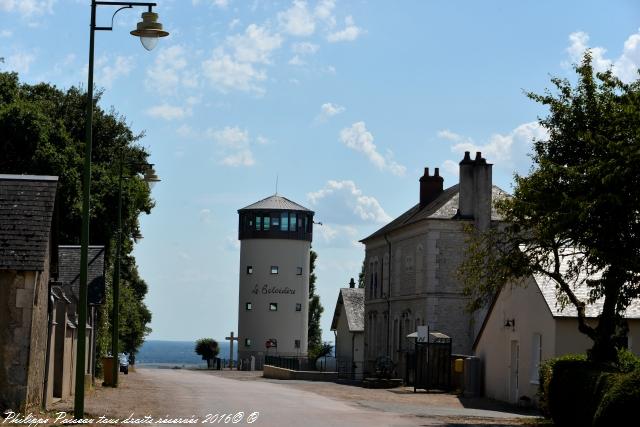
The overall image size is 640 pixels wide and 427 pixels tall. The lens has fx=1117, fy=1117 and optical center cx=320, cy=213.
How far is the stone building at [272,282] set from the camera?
86.5m

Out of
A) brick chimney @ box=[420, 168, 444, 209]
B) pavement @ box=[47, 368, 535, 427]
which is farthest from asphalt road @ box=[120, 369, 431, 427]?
brick chimney @ box=[420, 168, 444, 209]

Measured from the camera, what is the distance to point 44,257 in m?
23.8

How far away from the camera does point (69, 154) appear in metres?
47.0

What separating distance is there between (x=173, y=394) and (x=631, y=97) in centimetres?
1889

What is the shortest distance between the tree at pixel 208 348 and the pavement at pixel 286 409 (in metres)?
52.4

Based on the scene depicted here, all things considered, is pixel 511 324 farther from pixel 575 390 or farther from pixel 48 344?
pixel 48 344

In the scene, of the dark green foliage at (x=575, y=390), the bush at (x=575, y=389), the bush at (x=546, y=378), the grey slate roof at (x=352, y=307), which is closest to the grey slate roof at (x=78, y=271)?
the bush at (x=546, y=378)

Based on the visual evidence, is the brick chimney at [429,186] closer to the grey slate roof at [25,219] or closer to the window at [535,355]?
the window at [535,355]

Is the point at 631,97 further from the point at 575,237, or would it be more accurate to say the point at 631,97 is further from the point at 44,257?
the point at 44,257

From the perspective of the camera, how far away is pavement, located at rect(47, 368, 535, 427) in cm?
2541

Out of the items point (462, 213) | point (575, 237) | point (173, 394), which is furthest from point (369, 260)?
point (575, 237)

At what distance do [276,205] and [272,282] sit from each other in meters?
6.62

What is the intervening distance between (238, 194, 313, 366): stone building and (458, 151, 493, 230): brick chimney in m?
33.8

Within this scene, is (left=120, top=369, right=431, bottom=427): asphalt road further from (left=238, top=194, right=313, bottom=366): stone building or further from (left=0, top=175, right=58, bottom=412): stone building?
(left=238, top=194, right=313, bottom=366): stone building
